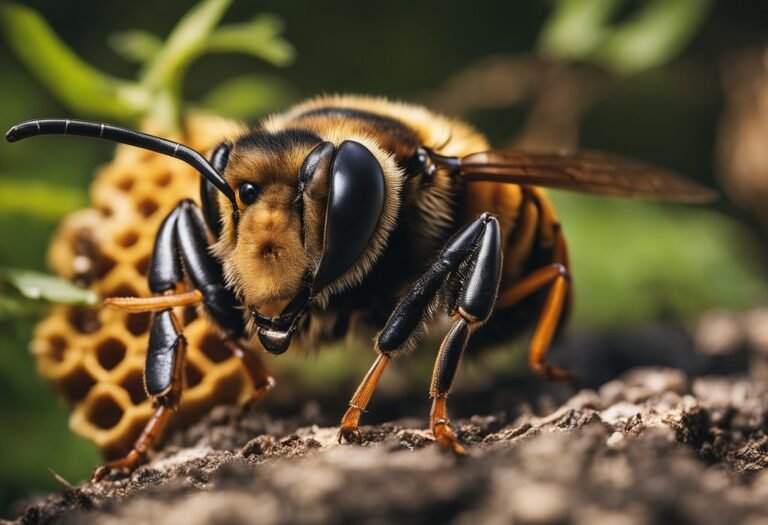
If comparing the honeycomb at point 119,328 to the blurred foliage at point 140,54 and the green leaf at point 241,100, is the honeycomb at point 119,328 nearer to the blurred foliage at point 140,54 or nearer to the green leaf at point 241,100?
the blurred foliage at point 140,54

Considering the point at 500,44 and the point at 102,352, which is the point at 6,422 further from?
the point at 500,44

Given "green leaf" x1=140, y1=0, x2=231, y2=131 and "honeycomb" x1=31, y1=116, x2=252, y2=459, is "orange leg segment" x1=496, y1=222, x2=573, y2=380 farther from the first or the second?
"green leaf" x1=140, y1=0, x2=231, y2=131

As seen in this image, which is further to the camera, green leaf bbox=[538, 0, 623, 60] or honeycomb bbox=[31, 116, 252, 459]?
green leaf bbox=[538, 0, 623, 60]

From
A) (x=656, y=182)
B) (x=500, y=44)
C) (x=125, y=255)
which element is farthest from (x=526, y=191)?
(x=500, y=44)

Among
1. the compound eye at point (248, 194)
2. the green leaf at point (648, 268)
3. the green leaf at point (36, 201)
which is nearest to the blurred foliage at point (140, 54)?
the green leaf at point (36, 201)

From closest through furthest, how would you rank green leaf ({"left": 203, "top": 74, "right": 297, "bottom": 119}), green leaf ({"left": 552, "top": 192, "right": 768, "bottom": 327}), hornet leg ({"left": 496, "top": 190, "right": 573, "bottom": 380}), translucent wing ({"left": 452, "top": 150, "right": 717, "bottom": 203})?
translucent wing ({"left": 452, "top": 150, "right": 717, "bottom": 203}) → hornet leg ({"left": 496, "top": 190, "right": 573, "bottom": 380}) → green leaf ({"left": 203, "top": 74, "right": 297, "bottom": 119}) → green leaf ({"left": 552, "top": 192, "right": 768, "bottom": 327})

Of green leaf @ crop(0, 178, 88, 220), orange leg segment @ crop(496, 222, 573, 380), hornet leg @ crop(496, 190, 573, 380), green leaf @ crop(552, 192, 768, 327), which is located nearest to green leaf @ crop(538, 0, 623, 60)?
green leaf @ crop(552, 192, 768, 327)
